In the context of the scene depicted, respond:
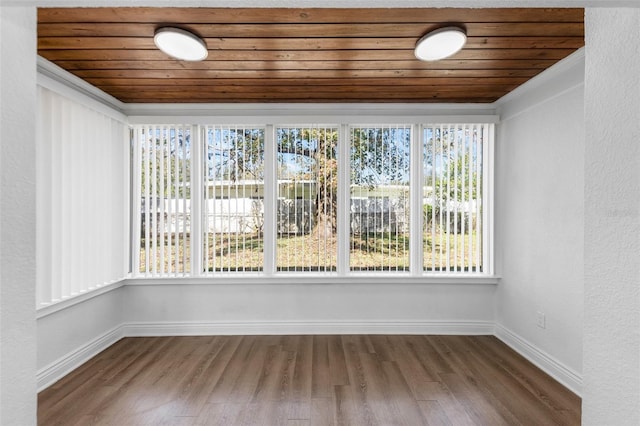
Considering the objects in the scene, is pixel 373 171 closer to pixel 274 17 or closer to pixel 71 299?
pixel 274 17

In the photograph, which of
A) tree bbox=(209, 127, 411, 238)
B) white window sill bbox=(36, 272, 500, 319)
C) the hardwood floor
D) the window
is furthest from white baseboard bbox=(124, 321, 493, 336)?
tree bbox=(209, 127, 411, 238)

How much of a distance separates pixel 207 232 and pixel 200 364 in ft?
4.17

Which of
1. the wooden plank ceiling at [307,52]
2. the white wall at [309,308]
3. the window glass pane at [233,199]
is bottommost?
the white wall at [309,308]

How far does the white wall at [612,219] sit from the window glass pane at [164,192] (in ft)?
10.5

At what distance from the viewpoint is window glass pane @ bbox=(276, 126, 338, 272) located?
3.34 m

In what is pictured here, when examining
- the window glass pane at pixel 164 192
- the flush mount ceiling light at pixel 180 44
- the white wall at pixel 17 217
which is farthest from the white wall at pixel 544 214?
the window glass pane at pixel 164 192

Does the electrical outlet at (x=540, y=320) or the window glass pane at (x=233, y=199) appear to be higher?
the window glass pane at (x=233, y=199)

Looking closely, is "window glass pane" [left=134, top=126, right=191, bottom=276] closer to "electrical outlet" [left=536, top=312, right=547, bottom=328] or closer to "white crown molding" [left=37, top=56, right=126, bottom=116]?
"white crown molding" [left=37, top=56, right=126, bottom=116]

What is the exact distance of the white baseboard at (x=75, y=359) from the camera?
92.4 inches

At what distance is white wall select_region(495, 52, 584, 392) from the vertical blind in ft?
12.6

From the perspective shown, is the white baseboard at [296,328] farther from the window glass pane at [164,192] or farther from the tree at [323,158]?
the tree at [323,158]

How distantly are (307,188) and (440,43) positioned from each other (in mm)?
1789

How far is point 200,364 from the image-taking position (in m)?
2.67

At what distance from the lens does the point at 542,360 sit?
8.64 feet
